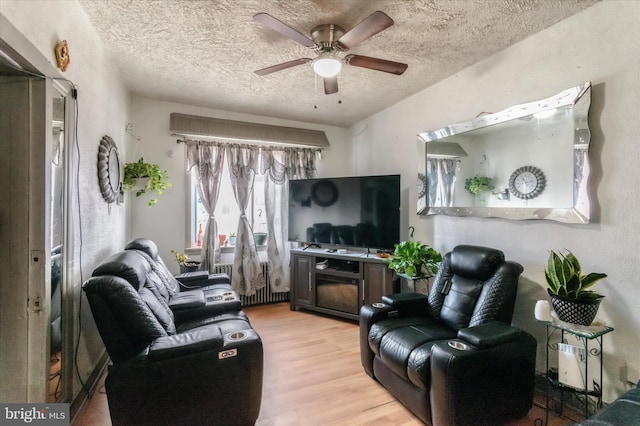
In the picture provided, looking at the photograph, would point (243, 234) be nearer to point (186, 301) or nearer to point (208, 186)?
point (208, 186)

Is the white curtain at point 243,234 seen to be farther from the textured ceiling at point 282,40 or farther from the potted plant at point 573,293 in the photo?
the potted plant at point 573,293

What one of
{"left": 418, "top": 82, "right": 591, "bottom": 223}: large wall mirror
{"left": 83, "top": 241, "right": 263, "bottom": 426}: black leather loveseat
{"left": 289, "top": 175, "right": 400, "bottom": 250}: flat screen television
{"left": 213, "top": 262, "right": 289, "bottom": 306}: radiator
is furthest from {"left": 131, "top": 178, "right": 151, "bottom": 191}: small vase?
{"left": 418, "top": 82, "right": 591, "bottom": 223}: large wall mirror

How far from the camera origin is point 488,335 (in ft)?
5.67

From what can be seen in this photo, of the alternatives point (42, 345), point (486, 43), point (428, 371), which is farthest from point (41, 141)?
point (486, 43)

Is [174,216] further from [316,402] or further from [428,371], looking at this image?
[428,371]

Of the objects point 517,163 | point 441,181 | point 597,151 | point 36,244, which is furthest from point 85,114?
point 597,151

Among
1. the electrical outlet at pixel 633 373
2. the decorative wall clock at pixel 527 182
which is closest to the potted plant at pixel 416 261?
the decorative wall clock at pixel 527 182

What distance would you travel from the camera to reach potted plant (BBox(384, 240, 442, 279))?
2.81 meters

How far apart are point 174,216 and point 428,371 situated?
3.32 meters

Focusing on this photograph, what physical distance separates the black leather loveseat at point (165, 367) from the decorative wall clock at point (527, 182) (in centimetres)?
226

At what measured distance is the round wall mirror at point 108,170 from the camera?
234 cm

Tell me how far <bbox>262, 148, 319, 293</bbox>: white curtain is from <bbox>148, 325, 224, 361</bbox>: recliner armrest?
→ 7.98ft

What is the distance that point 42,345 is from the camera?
5.06 feet

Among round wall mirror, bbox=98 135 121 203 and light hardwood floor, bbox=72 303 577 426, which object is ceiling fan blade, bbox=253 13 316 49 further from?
light hardwood floor, bbox=72 303 577 426
